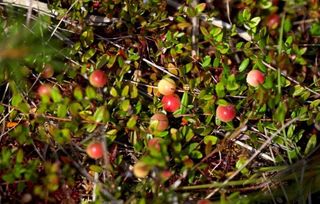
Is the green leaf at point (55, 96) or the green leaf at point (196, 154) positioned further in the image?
the green leaf at point (196, 154)

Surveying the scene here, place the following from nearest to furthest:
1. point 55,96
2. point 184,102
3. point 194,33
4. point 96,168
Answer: point 55,96 → point 96,168 → point 184,102 → point 194,33

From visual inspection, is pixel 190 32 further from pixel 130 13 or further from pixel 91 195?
pixel 91 195

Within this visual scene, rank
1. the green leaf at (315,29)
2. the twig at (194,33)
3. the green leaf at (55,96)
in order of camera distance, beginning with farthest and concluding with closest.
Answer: the twig at (194,33) < the green leaf at (315,29) < the green leaf at (55,96)

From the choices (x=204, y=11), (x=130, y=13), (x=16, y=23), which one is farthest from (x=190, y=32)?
(x=16, y=23)

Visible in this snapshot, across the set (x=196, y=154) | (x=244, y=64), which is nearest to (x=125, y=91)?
(x=196, y=154)

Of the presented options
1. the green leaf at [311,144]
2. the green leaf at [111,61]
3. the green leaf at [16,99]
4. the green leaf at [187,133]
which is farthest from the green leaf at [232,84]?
the green leaf at [16,99]

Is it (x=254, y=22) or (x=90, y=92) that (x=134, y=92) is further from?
(x=254, y=22)

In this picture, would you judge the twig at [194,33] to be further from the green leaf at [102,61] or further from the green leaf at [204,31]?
the green leaf at [102,61]

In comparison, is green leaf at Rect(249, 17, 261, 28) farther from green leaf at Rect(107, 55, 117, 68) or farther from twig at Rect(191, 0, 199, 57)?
green leaf at Rect(107, 55, 117, 68)
